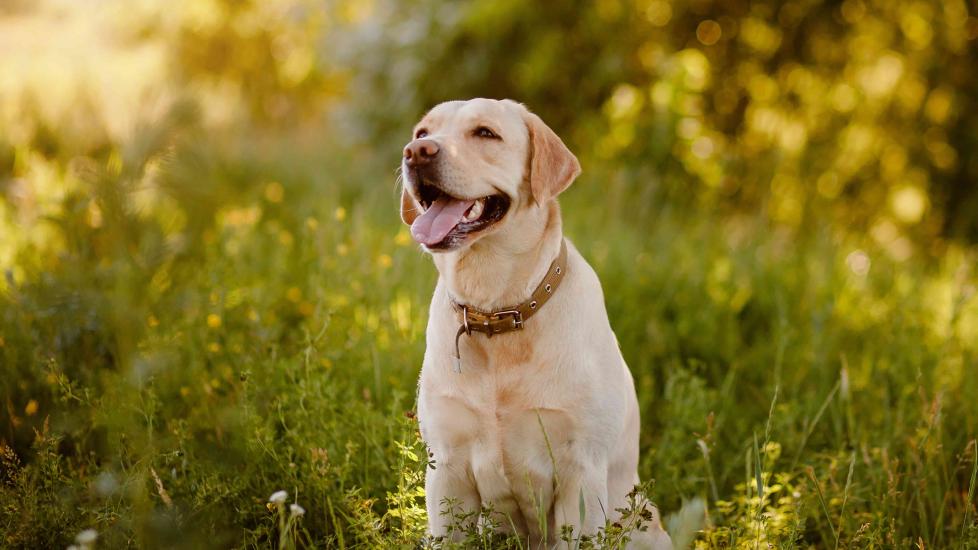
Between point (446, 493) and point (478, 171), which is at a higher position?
point (478, 171)

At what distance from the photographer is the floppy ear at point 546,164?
8.20 ft

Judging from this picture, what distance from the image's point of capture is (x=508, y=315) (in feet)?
7.92

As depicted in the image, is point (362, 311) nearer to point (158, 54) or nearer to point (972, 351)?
point (972, 351)

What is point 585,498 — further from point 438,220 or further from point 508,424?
point 438,220

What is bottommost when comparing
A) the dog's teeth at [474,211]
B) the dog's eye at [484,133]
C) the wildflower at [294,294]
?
the wildflower at [294,294]

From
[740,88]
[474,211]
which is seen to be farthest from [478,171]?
[740,88]

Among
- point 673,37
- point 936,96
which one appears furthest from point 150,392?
point 936,96

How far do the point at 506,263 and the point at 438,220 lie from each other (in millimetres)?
245

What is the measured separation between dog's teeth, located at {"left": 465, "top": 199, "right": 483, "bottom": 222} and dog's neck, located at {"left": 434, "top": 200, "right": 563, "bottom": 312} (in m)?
0.07

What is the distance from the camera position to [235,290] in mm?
3629

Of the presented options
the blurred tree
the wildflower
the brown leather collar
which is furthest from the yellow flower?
the brown leather collar

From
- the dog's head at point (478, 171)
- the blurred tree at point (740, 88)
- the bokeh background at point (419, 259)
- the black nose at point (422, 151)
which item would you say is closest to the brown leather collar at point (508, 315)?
the dog's head at point (478, 171)

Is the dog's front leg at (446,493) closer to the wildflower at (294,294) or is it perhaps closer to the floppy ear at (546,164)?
the floppy ear at (546,164)

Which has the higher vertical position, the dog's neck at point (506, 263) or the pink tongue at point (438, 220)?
the pink tongue at point (438, 220)
